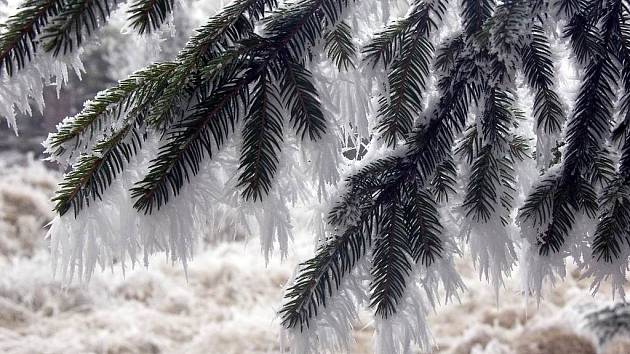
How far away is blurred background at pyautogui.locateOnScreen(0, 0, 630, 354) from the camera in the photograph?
399cm

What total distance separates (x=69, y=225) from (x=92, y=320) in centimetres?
371

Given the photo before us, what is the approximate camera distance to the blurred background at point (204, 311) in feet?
13.1

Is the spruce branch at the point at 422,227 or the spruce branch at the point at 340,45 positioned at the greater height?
the spruce branch at the point at 340,45

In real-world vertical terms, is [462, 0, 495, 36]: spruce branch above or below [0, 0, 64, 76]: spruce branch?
above

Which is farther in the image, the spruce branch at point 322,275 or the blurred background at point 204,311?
the blurred background at point 204,311

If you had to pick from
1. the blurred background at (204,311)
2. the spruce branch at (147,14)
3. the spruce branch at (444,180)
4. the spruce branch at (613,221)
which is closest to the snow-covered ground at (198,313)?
the blurred background at (204,311)

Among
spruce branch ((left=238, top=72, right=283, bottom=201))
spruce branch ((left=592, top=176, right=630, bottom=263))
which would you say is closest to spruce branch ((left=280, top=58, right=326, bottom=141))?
spruce branch ((left=238, top=72, right=283, bottom=201))

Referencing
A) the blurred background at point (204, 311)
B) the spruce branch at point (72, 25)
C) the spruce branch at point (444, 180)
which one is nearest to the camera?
the spruce branch at point (72, 25)

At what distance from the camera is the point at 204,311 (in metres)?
4.97

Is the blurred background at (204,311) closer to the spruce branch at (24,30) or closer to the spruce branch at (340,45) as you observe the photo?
the spruce branch at (340,45)

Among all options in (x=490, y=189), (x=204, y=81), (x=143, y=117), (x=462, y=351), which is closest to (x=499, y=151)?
(x=490, y=189)

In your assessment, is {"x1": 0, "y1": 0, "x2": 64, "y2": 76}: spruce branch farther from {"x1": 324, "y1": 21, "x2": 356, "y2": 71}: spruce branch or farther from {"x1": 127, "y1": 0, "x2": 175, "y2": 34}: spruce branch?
{"x1": 324, "y1": 21, "x2": 356, "y2": 71}: spruce branch

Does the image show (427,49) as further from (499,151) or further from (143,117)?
(143,117)

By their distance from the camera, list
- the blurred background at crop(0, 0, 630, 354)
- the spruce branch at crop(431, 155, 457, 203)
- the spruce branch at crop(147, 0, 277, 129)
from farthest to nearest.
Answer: the blurred background at crop(0, 0, 630, 354) → the spruce branch at crop(431, 155, 457, 203) → the spruce branch at crop(147, 0, 277, 129)
